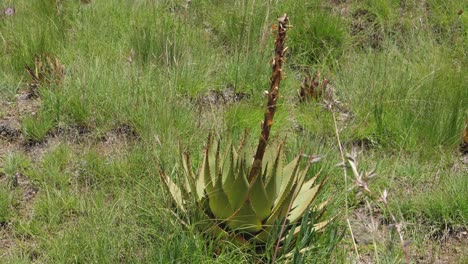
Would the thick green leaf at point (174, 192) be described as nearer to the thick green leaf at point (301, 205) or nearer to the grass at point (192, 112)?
the grass at point (192, 112)

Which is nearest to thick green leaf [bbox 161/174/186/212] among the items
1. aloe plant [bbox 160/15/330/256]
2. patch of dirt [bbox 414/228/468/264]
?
aloe plant [bbox 160/15/330/256]

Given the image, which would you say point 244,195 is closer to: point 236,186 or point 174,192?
point 236,186

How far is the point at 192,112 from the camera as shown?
426cm

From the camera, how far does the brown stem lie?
2.45 metres

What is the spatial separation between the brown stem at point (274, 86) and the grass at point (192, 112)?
1.47 ft

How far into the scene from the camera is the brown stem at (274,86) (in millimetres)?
2445

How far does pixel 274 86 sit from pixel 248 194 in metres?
0.52

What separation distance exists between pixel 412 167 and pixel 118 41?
2442mm

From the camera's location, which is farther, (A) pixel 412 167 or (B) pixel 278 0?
(B) pixel 278 0

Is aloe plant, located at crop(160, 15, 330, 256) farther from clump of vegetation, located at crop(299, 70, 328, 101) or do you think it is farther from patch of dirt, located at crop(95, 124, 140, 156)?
clump of vegetation, located at crop(299, 70, 328, 101)

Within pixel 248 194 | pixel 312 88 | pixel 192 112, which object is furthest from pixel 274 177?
pixel 312 88

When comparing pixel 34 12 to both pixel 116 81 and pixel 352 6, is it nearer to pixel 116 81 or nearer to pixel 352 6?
pixel 116 81

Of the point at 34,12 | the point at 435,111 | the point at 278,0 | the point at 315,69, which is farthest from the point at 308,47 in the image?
the point at 34,12

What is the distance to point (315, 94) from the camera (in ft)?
14.9
